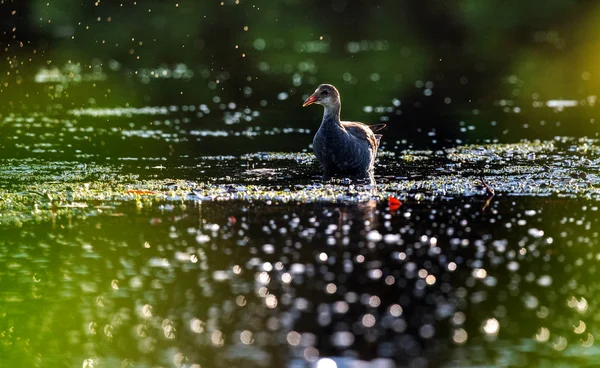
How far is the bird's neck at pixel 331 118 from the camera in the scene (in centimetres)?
1636

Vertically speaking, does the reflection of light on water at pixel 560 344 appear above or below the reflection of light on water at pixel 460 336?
above

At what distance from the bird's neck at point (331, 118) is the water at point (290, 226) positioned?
75cm

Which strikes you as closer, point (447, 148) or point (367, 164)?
point (367, 164)

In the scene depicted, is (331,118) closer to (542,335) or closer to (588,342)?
(542,335)

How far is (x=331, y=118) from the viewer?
16.5 m

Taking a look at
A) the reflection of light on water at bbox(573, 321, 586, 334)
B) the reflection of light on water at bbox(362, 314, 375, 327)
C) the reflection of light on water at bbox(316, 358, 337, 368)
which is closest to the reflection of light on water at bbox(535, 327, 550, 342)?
the reflection of light on water at bbox(573, 321, 586, 334)

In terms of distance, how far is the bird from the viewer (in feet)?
51.7

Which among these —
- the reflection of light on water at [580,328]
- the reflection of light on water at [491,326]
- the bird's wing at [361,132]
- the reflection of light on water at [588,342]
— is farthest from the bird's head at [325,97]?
the reflection of light on water at [588,342]

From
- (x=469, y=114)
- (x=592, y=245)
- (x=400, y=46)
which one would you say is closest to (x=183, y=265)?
(x=592, y=245)

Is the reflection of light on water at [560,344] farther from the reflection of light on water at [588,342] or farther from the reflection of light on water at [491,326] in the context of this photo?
the reflection of light on water at [491,326]

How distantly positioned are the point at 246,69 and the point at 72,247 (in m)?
20.7

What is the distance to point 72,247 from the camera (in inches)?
445

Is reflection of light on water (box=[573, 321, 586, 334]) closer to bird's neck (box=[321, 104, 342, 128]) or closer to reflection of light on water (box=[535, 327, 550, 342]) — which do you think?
reflection of light on water (box=[535, 327, 550, 342])

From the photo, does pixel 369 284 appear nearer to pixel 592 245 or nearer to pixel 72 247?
Answer: pixel 592 245
